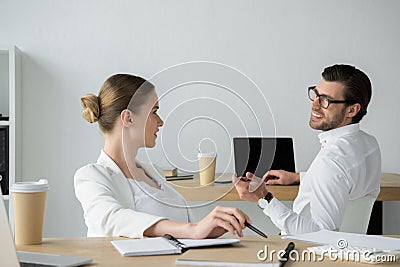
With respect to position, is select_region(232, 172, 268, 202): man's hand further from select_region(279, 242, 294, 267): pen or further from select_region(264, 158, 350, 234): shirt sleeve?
select_region(279, 242, 294, 267): pen

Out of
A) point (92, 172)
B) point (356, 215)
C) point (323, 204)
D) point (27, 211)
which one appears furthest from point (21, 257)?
point (356, 215)

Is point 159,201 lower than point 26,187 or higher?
lower

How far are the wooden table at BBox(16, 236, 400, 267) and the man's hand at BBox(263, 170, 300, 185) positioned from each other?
1468 mm

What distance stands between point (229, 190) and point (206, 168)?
275 mm

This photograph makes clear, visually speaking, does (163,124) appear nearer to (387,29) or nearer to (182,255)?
(182,255)

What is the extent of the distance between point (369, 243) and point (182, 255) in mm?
464

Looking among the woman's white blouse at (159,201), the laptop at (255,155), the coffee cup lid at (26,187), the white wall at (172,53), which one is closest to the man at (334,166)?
the laptop at (255,155)

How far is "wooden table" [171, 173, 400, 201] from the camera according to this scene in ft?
5.67

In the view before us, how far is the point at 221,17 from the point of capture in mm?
3768

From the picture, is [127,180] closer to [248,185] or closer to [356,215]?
[248,185]

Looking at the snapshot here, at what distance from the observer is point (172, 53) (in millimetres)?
3768

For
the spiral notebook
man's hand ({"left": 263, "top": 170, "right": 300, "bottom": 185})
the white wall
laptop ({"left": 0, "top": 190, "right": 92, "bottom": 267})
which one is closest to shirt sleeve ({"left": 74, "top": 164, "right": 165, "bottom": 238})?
the spiral notebook

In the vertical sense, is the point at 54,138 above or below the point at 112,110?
below

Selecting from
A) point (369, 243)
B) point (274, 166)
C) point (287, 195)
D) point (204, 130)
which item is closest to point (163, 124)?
point (204, 130)
